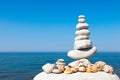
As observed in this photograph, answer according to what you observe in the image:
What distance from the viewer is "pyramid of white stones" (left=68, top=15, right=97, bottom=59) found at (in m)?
19.9

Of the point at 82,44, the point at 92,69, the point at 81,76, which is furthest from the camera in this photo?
the point at 82,44

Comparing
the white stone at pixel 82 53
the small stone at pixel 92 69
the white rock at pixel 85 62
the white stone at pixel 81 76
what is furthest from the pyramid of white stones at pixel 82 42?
the white stone at pixel 81 76

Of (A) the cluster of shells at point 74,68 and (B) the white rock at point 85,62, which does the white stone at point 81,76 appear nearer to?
(A) the cluster of shells at point 74,68

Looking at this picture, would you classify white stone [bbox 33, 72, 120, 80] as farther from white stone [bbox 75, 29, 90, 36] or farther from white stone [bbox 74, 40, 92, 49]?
white stone [bbox 75, 29, 90, 36]

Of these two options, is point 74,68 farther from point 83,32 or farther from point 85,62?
point 83,32

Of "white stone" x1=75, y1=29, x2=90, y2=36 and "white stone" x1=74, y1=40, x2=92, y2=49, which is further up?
"white stone" x1=75, y1=29, x2=90, y2=36

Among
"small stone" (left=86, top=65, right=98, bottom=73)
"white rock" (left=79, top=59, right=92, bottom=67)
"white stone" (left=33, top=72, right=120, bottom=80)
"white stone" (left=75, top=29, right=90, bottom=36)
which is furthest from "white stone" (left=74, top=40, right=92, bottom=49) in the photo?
"white stone" (left=33, top=72, right=120, bottom=80)

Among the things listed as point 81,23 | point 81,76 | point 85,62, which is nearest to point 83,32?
point 81,23

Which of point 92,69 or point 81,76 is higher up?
point 92,69

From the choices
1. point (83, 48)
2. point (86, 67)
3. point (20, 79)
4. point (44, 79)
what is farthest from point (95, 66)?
point (20, 79)

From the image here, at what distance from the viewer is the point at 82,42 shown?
1984cm

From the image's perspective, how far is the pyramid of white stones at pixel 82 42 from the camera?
784 inches

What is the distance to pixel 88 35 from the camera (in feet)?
66.1

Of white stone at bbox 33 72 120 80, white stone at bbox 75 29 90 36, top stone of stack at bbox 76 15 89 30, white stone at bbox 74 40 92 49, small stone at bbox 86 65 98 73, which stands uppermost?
top stone of stack at bbox 76 15 89 30
